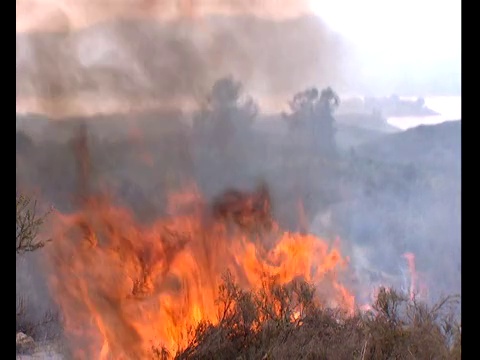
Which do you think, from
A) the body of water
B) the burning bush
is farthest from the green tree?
the burning bush

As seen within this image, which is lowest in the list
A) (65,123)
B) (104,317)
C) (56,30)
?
(104,317)

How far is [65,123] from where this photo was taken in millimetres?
3184

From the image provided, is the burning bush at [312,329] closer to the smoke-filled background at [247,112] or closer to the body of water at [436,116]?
the smoke-filled background at [247,112]

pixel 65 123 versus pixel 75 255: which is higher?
pixel 65 123

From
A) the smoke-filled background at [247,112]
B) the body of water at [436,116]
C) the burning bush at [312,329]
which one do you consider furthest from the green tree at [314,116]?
the burning bush at [312,329]

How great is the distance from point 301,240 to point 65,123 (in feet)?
4.07

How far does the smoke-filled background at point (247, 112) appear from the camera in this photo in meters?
3.18

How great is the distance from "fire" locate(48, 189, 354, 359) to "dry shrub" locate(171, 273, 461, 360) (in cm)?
5

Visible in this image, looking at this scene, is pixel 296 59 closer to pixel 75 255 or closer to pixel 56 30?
pixel 56 30

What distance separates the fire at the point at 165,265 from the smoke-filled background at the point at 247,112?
3.1 inches
